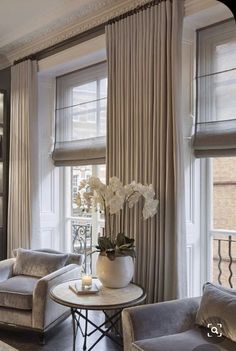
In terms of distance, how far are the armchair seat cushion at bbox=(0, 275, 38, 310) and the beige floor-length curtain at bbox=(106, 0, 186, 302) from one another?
98 centimetres

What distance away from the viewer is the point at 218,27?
328 cm

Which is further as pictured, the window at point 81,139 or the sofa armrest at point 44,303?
the window at point 81,139

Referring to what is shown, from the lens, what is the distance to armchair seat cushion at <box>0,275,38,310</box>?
3.38 meters

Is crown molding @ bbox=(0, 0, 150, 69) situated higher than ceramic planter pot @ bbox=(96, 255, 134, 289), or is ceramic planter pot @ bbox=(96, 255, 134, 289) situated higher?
crown molding @ bbox=(0, 0, 150, 69)

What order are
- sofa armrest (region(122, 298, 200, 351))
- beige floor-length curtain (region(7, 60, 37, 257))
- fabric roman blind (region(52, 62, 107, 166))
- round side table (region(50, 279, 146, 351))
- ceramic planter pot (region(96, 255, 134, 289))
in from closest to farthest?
1. sofa armrest (region(122, 298, 200, 351))
2. round side table (region(50, 279, 146, 351))
3. ceramic planter pot (region(96, 255, 134, 289))
4. fabric roman blind (region(52, 62, 107, 166))
5. beige floor-length curtain (region(7, 60, 37, 257))

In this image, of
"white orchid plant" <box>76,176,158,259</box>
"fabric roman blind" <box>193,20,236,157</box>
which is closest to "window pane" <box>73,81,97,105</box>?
"fabric roman blind" <box>193,20,236,157</box>

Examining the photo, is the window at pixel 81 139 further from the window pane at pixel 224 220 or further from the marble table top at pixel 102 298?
the marble table top at pixel 102 298

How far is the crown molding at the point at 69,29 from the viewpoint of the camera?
369cm

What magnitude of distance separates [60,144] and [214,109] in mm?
2277

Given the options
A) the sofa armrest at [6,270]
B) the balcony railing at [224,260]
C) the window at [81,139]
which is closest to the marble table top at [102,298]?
the balcony railing at [224,260]

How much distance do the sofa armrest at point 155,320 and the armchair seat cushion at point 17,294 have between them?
1.24 meters

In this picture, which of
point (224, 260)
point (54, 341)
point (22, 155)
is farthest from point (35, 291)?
point (22, 155)

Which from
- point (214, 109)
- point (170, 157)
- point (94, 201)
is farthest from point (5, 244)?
point (214, 109)

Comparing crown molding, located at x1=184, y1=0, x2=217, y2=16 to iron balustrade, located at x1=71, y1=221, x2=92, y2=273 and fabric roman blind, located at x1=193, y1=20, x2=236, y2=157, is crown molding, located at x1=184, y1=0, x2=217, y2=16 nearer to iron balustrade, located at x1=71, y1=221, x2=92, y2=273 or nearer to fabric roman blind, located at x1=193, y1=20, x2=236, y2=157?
fabric roman blind, located at x1=193, y1=20, x2=236, y2=157
